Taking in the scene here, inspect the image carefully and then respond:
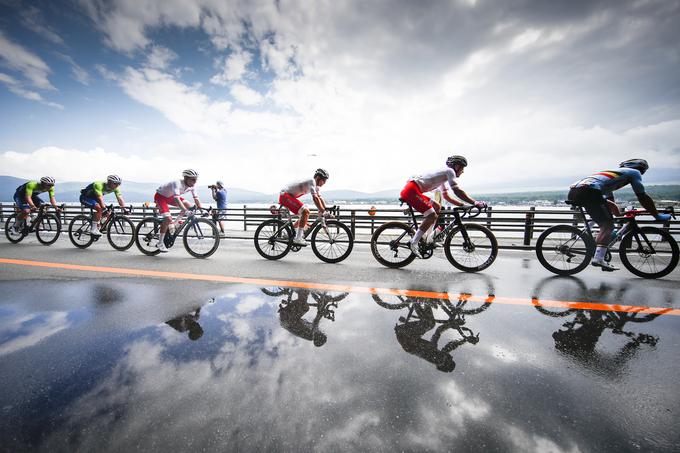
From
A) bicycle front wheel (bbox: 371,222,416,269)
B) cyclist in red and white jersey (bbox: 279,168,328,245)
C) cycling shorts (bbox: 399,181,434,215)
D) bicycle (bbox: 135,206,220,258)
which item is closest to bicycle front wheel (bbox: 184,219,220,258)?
bicycle (bbox: 135,206,220,258)

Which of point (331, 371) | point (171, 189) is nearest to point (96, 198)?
point (171, 189)

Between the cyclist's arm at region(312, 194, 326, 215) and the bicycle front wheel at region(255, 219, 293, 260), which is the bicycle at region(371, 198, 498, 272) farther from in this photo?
the bicycle front wheel at region(255, 219, 293, 260)

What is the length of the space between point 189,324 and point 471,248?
15.5ft

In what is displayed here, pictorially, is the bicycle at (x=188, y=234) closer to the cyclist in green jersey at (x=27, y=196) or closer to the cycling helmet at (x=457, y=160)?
the cyclist in green jersey at (x=27, y=196)

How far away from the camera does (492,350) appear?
7.11ft

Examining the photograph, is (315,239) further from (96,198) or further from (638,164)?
(96,198)

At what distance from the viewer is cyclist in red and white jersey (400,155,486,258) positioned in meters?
4.78

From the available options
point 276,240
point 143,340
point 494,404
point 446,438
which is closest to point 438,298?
point 494,404

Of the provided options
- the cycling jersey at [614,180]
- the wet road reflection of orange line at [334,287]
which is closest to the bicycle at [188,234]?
the wet road reflection of orange line at [334,287]

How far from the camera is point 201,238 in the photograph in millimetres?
6059

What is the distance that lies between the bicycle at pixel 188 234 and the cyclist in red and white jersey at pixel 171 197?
131mm

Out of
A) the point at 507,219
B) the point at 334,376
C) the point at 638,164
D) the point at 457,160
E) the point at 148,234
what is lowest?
the point at 334,376

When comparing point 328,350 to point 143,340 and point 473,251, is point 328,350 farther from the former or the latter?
point 473,251

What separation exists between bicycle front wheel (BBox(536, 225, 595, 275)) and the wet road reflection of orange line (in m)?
1.60
